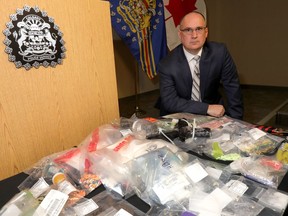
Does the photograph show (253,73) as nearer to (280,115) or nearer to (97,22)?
(280,115)

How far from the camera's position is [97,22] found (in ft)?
3.37

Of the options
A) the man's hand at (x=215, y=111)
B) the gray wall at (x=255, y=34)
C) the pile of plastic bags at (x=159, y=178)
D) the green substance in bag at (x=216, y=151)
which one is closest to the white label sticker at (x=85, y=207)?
the pile of plastic bags at (x=159, y=178)

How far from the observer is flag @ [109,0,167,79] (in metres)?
2.58

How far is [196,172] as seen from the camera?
2.09 ft

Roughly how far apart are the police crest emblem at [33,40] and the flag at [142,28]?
1.79 m

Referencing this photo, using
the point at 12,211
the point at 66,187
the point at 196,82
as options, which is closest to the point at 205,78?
the point at 196,82

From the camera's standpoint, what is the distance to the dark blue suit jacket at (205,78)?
1.45 m

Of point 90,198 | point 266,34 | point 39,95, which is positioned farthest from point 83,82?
point 266,34

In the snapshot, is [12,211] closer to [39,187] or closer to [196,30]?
[39,187]

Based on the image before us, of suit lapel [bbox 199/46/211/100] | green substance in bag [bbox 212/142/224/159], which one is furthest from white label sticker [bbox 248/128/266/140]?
suit lapel [bbox 199/46/211/100]

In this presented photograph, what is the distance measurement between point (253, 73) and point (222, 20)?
115cm

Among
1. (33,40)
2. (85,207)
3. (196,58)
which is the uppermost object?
(33,40)

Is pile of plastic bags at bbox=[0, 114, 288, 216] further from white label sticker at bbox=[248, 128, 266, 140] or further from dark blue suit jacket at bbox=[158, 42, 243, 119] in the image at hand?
dark blue suit jacket at bbox=[158, 42, 243, 119]

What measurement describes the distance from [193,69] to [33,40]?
37.9 inches
